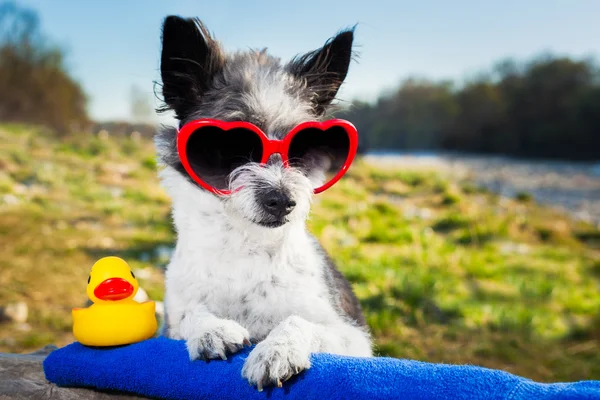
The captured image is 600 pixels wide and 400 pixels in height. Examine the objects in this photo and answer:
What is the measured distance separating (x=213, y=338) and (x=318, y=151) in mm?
982

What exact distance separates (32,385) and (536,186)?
17.2 m

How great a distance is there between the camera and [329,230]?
929cm

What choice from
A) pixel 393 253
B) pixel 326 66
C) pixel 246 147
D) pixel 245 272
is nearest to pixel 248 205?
pixel 246 147

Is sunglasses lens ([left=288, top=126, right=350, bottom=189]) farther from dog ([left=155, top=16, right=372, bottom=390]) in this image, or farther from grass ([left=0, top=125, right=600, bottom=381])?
grass ([left=0, top=125, right=600, bottom=381])

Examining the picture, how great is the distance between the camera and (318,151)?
99.6 inches

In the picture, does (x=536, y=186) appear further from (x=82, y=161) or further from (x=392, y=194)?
(x=82, y=161)

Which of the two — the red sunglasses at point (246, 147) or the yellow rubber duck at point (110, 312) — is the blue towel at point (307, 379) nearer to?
the yellow rubber duck at point (110, 312)

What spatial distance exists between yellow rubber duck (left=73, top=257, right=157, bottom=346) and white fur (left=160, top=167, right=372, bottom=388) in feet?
0.74

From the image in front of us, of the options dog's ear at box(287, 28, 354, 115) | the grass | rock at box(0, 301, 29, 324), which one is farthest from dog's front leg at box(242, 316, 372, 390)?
rock at box(0, 301, 29, 324)

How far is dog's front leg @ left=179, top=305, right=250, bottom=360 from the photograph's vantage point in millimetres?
2113

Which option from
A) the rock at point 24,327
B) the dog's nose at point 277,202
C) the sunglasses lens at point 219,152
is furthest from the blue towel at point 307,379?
the rock at point 24,327

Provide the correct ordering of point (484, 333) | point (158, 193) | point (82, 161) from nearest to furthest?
point (484, 333) → point (158, 193) → point (82, 161)

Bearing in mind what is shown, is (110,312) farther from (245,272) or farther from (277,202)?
(277,202)

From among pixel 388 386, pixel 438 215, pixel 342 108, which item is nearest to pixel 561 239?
pixel 438 215
